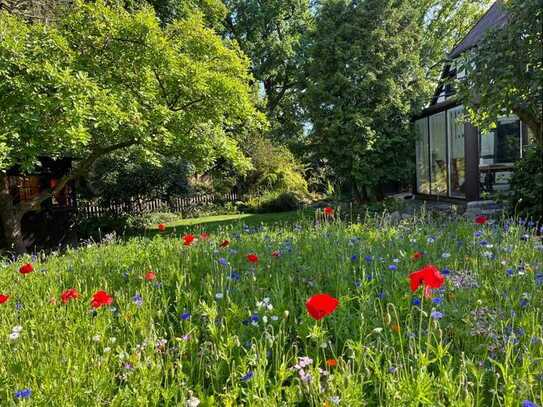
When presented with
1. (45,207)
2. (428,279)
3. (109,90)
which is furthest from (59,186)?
(428,279)

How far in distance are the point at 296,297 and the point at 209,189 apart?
49.1ft

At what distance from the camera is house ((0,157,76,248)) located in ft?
28.8

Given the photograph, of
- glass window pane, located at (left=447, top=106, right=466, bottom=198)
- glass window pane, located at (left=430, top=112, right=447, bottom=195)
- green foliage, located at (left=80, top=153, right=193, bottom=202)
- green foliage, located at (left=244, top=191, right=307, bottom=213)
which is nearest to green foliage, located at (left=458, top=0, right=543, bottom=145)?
glass window pane, located at (left=447, top=106, right=466, bottom=198)

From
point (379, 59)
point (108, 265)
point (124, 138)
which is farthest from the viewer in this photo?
point (379, 59)

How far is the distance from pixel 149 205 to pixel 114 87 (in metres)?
8.67

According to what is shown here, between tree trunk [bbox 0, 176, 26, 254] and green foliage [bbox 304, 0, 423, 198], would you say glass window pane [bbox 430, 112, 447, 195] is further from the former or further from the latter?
tree trunk [bbox 0, 176, 26, 254]

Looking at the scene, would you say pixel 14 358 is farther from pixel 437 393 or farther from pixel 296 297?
pixel 437 393

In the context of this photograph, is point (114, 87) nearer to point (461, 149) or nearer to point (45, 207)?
point (45, 207)

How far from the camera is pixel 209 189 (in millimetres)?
17062

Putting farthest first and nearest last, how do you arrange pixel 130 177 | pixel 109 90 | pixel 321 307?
pixel 130 177 → pixel 109 90 → pixel 321 307

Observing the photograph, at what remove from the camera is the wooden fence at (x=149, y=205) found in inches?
507

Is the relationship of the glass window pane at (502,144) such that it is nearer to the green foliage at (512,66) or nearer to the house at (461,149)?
the house at (461,149)

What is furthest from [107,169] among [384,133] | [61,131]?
[384,133]

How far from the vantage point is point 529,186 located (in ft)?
18.6
